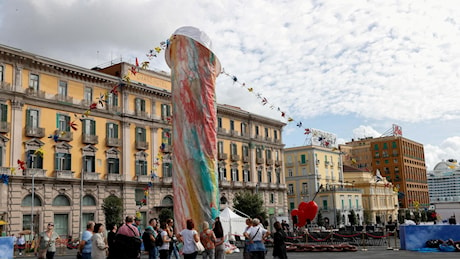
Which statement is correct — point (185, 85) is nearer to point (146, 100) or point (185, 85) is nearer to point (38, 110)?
point (38, 110)

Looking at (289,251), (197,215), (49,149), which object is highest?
(49,149)

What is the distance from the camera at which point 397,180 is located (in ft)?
340

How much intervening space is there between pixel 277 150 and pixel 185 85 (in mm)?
43572

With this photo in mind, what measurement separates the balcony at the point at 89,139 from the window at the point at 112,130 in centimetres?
158

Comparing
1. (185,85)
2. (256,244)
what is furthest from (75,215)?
(256,244)

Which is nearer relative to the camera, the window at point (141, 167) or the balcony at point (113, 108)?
the balcony at point (113, 108)

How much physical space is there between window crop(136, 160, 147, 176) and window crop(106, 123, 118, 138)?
3.46 meters

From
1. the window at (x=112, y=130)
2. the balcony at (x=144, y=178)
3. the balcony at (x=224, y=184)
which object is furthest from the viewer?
the balcony at (x=224, y=184)

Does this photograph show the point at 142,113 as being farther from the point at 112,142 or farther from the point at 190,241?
the point at 190,241

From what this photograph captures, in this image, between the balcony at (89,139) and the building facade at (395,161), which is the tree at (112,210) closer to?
the balcony at (89,139)

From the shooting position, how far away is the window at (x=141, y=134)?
4466 cm

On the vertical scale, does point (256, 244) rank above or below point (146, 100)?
below

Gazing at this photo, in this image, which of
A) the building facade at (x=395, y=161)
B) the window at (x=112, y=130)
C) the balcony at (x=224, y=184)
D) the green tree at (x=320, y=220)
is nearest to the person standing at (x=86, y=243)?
the window at (x=112, y=130)

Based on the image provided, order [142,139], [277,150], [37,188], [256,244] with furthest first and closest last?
[277,150], [142,139], [37,188], [256,244]
